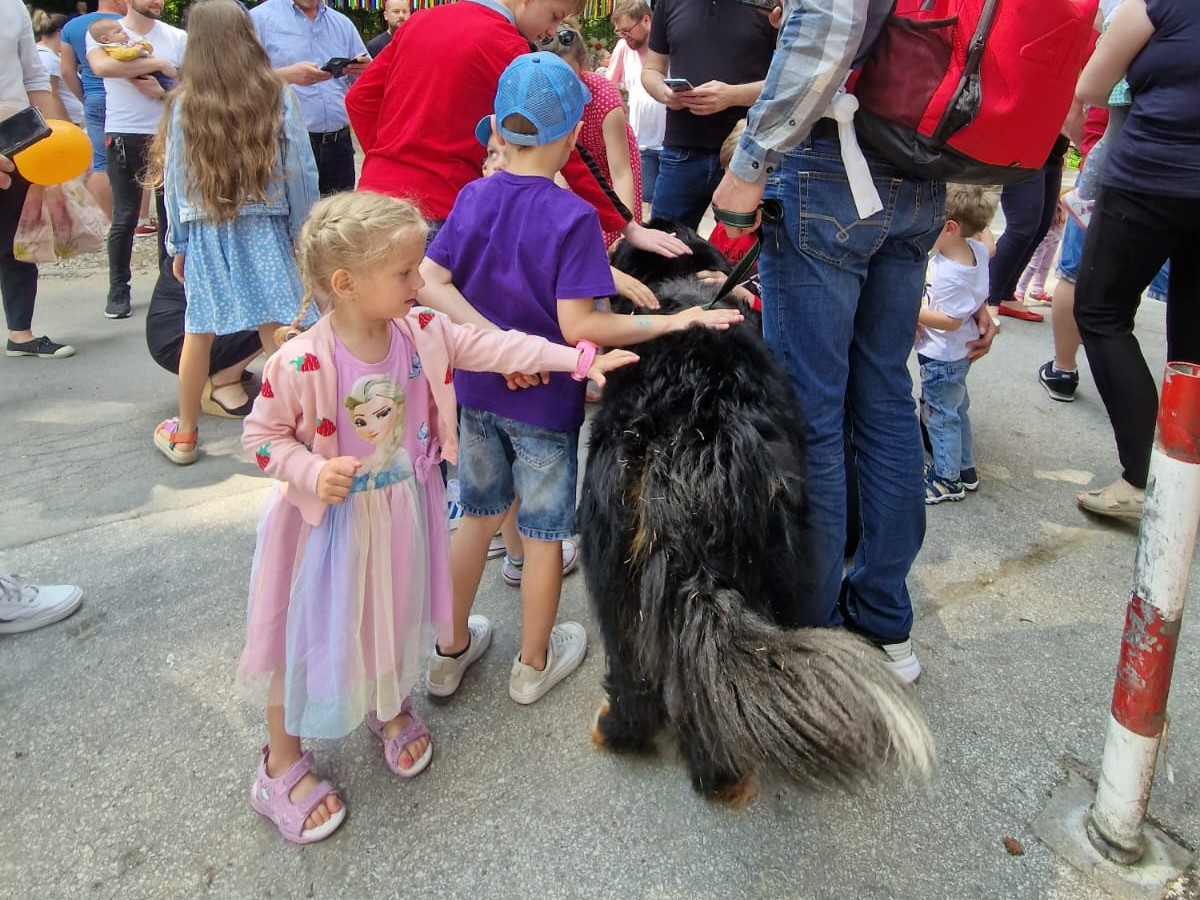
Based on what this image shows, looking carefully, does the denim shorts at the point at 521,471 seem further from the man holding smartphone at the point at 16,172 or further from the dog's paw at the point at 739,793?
the man holding smartphone at the point at 16,172

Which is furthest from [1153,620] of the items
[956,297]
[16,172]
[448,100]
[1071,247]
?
[16,172]

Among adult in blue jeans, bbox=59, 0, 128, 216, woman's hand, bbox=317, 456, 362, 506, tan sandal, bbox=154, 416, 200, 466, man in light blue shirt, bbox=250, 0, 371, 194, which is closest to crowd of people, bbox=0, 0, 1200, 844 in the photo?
woman's hand, bbox=317, 456, 362, 506

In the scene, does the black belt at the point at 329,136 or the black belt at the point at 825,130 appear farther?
the black belt at the point at 329,136

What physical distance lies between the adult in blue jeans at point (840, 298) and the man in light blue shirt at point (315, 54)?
3004 mm

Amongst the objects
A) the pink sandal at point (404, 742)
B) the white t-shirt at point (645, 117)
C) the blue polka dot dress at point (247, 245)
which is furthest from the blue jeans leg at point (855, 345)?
the white t-shirt at point (645, 117)

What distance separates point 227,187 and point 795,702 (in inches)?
118

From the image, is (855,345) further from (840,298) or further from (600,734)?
(600,734)

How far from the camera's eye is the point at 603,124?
336 cm

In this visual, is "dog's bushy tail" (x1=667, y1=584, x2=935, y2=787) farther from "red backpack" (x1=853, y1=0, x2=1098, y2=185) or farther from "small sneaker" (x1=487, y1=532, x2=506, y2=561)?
"small sneaker" (x1=487, y1=532, x2=506, y2=561)

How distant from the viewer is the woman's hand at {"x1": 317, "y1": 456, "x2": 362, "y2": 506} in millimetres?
1572

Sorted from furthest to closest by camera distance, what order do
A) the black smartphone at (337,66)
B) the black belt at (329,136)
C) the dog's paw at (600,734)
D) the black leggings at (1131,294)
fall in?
the black belt at (329,136) → the black smartphone at (337,66) → the black leggings at (1131,294) → the dog's paw at (600,734)

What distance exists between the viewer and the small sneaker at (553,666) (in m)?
2.22

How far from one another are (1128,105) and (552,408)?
2.51 m

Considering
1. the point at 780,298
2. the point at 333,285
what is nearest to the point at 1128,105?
the point at 780,298
